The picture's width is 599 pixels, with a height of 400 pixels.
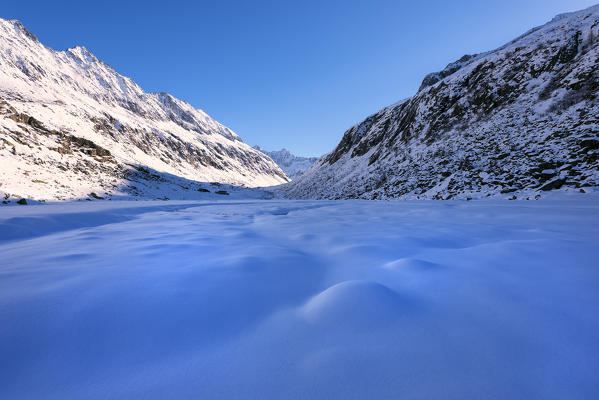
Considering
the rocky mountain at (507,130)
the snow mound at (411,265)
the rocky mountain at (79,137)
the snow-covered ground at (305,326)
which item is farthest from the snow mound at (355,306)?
the rocky mountain at (79,137)

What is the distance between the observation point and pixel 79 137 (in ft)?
101

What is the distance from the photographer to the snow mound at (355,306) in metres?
1.39

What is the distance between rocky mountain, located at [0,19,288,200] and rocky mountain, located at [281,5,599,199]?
25.1m

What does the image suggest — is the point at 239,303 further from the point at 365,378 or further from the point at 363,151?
the point at 363,151

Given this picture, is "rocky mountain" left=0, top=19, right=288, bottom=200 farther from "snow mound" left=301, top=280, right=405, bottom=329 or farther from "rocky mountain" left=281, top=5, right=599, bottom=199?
"rocky mountain" left=281, top=5, right=599, bottom=199

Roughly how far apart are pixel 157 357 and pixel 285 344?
0.64 metres

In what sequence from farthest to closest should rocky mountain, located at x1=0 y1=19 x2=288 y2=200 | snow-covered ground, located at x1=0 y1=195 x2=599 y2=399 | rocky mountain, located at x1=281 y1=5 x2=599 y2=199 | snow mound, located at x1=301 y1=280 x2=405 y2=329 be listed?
rocky mountain, located at x1=0 y1=19 x2=288 y2=200
rocky mountain, located at x1=281 y1=5 x2=599 y2=199
snow mound, located at x1=301 y1=280 x2=405 y2=329
snow-covered ground, located at x1=0 y1=195 x2=599 y2=399

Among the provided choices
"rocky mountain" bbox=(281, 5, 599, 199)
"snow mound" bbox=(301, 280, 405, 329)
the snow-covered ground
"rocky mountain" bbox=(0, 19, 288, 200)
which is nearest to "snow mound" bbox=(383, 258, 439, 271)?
the snow-covered ground

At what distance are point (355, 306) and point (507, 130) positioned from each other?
61.8 feet

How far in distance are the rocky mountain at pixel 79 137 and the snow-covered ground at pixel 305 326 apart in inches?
815

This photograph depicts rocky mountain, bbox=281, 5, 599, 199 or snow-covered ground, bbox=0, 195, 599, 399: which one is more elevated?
rocky mountain, bbox=281, 5, 599, 199

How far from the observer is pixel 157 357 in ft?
3.75

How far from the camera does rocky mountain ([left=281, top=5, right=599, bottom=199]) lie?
32.0 ft

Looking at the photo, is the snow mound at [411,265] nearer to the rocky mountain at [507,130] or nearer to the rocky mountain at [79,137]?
the rocky mountain at [507,130]
